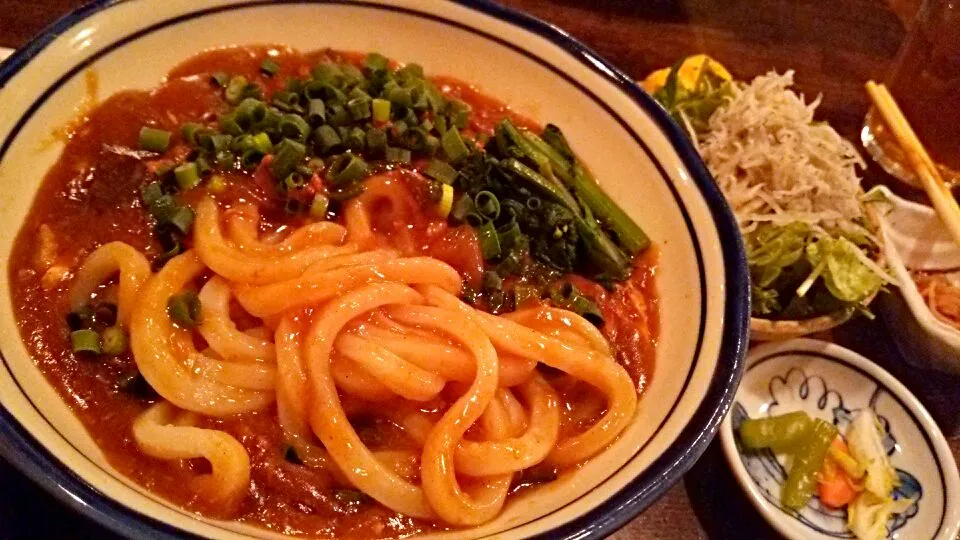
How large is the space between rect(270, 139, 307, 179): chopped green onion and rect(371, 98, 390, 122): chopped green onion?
341mm

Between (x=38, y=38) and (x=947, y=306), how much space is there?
3.71 m

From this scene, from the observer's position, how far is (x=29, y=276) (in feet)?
7.83

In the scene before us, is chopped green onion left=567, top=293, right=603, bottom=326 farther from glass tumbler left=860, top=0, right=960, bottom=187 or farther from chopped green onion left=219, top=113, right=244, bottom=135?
glass tumbler left=860, top=0, right=960, bottom=187

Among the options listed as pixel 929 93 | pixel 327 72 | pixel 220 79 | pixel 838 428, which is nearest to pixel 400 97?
pixel 327 72

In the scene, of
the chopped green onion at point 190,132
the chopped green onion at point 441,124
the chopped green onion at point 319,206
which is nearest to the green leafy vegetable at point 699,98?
the chopped green onion at point 441,124

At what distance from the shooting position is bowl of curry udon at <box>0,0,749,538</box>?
2.12m

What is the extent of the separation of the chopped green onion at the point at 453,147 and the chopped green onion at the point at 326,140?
367 millimetres

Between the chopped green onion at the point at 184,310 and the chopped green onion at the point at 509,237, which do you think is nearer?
the chopped green onion at the point at 184,310

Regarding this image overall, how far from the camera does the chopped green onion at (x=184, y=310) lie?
227 centimetres

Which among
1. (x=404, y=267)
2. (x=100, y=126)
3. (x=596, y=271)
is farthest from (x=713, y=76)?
(x=100, y=126)

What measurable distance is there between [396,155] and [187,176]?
0.67 metres

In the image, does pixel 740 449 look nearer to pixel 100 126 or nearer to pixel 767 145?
pixel 767 145

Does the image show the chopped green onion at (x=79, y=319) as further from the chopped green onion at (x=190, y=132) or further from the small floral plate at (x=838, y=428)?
the small floral plate at (x=838, y=428)

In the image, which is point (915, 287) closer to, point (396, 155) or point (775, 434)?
point (775, 434)
